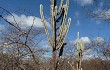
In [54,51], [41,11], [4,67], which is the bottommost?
[4,67]

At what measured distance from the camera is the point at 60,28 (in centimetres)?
703

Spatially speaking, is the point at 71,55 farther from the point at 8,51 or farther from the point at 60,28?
the point at 60,28

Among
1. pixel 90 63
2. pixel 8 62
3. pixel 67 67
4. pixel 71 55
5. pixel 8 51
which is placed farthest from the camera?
pixel 90 63

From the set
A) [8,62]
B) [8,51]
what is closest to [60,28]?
[8,62]

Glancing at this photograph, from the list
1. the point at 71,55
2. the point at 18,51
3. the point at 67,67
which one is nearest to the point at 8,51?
the point at 18,51

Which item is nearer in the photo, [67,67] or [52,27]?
[52,27]

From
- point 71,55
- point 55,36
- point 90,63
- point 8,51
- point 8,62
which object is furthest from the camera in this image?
point 90,63

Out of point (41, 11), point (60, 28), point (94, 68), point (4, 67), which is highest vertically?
point (41, 11)

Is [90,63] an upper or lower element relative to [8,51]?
lower

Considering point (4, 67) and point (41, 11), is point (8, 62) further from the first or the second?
point (41, 11)

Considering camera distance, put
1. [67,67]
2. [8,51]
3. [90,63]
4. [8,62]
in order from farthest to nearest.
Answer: [90,63], [67,67], [8,51], [8,62]

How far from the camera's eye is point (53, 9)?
7.11 meters

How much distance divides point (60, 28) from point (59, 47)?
482 mm

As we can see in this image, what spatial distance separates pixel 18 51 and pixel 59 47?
7.05 m
